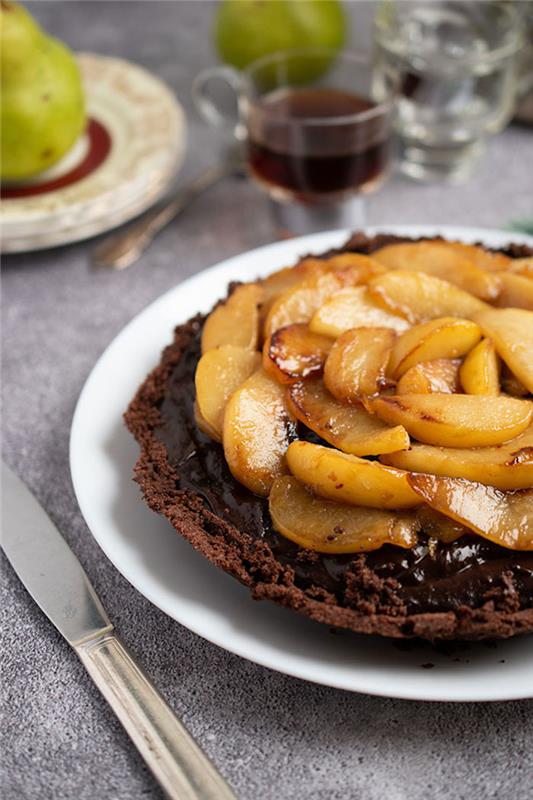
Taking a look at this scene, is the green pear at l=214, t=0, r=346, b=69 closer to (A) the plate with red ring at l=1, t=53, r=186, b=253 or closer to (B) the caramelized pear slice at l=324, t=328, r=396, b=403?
(A) the plate with red ring at l=1, t=53, r=186, b=253

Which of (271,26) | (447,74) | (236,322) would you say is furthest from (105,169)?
(236,322)

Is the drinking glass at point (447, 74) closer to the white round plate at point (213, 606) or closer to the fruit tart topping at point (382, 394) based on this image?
the fruit tart topping at point (382, 394)

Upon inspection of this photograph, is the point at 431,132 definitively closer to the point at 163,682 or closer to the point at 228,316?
the point at 228,316

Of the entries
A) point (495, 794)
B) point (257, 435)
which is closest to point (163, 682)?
point (257, 435)

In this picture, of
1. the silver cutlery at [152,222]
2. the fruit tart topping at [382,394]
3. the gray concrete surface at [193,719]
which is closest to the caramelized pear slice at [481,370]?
the fruit tart topping at [382,394]

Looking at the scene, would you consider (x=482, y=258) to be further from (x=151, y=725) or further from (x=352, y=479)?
(x=151, y=725)
